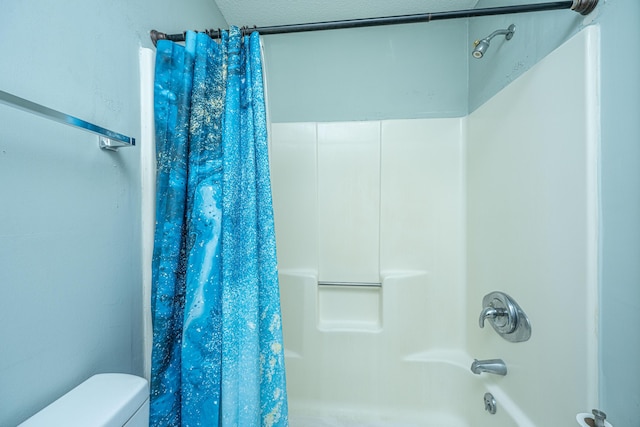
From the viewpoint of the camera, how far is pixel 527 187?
91 cm

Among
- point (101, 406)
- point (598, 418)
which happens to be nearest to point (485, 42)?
point (598, 418)

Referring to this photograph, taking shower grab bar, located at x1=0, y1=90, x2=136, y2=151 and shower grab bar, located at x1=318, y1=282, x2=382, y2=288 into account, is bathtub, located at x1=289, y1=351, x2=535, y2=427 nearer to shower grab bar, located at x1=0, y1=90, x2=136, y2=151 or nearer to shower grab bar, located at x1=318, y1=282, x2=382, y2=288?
shower grab bar, located at x1=318, y1=282, x2=382, y2=288

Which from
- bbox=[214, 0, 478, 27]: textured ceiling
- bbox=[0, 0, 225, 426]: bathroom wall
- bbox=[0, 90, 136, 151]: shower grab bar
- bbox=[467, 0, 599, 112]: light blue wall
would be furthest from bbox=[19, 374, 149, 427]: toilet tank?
bbox=[214, 0, 478, 27]: textured ceiling

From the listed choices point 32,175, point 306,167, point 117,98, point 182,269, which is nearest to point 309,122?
point 306,167

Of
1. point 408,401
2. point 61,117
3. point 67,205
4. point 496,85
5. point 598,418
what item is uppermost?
point 496,85

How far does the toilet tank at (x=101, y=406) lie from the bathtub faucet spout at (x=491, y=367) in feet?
4.05

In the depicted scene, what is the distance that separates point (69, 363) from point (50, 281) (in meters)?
0.20

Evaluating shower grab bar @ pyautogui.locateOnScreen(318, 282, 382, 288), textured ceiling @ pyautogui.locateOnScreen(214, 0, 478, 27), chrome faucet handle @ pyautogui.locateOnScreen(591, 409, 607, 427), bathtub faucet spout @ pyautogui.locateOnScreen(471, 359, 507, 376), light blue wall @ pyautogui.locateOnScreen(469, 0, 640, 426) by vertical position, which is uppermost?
textured ceiling @ pyautogui.locateOnScreen(214, 0, 478, 27)

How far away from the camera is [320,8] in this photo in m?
1.30

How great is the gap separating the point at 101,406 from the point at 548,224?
130 cm

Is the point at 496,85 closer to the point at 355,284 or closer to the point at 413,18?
the point at 413,18

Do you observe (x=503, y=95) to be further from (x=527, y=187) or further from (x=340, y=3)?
(x=340, y=3)

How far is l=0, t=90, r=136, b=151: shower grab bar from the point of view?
1.15ft

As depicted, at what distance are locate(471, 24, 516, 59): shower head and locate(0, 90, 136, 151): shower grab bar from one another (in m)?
1.23
